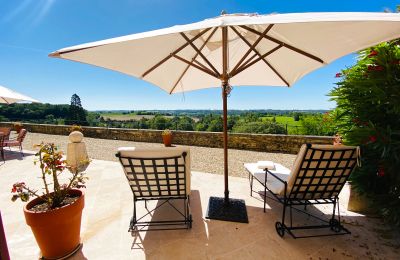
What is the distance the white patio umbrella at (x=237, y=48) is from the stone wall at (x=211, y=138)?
4.27m

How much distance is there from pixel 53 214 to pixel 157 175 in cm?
104

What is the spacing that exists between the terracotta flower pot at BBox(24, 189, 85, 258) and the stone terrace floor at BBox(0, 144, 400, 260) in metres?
0.17

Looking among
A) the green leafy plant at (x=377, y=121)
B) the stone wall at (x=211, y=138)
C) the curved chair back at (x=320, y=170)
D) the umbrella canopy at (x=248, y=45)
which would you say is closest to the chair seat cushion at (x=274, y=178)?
the curved chair back at (x=320, y=170)

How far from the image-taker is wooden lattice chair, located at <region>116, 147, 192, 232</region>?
7.24 feet

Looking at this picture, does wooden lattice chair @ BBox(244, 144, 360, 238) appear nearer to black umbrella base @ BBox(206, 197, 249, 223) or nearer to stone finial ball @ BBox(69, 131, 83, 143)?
black umbrella base @ BBox(206, 197, 249, 223)

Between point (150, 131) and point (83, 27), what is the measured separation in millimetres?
6949

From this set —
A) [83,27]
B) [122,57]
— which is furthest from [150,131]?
[122,57]

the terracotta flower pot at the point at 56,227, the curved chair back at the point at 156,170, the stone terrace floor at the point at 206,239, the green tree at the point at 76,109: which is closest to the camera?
the terracotta flower pot at the point at 56,227

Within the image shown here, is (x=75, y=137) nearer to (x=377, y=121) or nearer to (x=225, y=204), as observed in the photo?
(x=225, y=204)

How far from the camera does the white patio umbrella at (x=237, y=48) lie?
5.16ft

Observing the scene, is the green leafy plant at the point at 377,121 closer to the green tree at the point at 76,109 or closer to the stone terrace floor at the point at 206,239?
the stone terrace floor at the point at 206,239

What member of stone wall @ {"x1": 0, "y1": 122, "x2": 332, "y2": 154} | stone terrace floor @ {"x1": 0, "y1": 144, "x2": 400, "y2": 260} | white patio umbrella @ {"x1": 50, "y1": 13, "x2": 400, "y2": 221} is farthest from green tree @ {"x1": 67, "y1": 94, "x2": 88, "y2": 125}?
white patio umbrella @ {"x1": 50, "y1": 13, "x2": 400, "y2": 221}

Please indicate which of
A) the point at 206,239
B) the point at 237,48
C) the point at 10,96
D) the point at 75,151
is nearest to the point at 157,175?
the point at 206,239

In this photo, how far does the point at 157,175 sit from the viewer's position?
2.36 meters
